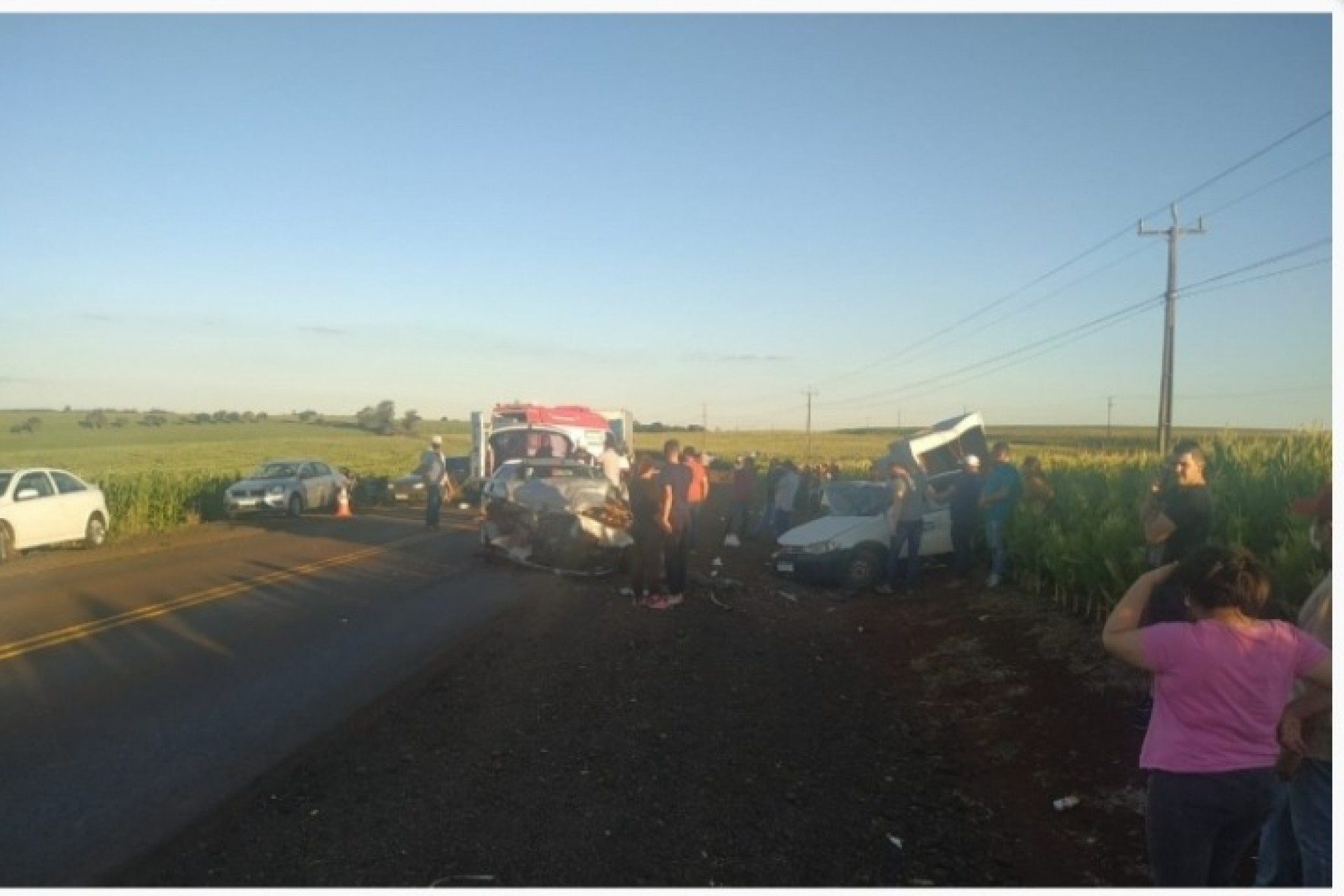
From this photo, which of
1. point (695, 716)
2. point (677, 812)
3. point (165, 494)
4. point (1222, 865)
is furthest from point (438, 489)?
point (1222, 865)

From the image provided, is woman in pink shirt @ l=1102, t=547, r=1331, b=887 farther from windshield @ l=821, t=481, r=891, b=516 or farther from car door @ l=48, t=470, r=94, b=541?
car door @ l=48, t=470, r=94, b=541

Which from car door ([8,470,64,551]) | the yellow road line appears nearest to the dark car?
car door ([8,470,64,551])

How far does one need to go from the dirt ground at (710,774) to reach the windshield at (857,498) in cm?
438

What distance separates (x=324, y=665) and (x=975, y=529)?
30.4ft

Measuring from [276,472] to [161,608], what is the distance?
15898 mm

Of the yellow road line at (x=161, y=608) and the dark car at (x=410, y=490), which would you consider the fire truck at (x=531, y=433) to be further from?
the yellow road line at (x=161, y=608)

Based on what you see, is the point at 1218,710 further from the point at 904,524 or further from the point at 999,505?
the point at 904,524

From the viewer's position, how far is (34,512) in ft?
53.9

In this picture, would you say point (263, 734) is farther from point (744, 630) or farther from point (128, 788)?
point (744, 630)

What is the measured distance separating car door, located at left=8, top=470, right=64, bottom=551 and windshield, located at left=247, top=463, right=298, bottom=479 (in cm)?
825

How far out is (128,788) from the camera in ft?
17.7

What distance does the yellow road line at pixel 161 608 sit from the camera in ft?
29.3

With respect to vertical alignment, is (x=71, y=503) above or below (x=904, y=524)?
below

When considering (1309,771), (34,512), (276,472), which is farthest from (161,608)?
(276,472)
